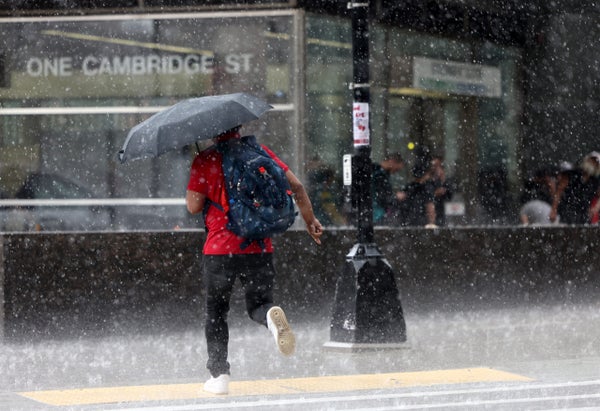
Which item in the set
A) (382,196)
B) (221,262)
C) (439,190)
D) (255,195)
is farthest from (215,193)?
(439,190)

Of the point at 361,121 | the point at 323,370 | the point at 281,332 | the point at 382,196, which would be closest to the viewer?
the point at 281,332

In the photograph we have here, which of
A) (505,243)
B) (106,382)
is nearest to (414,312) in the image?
(505,243)

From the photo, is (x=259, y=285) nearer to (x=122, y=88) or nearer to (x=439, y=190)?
(x=439, y=190)

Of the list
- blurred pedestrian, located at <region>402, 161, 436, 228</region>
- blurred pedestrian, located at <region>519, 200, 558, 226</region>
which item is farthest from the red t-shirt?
blurred pedestrian, located at <region>519, 200, 558, 226</region>

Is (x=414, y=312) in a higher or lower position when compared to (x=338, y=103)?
lower

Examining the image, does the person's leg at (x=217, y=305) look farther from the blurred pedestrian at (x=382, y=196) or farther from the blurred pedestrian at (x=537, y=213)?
the blurred pedestrian at (x=537, y=213)

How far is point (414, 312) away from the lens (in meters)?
13.1

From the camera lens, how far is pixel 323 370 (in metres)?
9.88

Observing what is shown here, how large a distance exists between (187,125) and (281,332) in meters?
1.43

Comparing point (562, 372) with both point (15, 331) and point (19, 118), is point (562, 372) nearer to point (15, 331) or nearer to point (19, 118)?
point (15, 331)

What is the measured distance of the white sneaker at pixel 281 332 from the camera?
808cm

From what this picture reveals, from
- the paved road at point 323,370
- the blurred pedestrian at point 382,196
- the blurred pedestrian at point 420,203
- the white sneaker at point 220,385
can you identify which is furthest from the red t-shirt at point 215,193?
the blurred pedestrian at point 420,203

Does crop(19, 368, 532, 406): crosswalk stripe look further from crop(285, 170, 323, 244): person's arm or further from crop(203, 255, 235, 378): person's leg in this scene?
crop(285, 170, 323, 244): person's arm

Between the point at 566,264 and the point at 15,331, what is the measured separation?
240 inches
